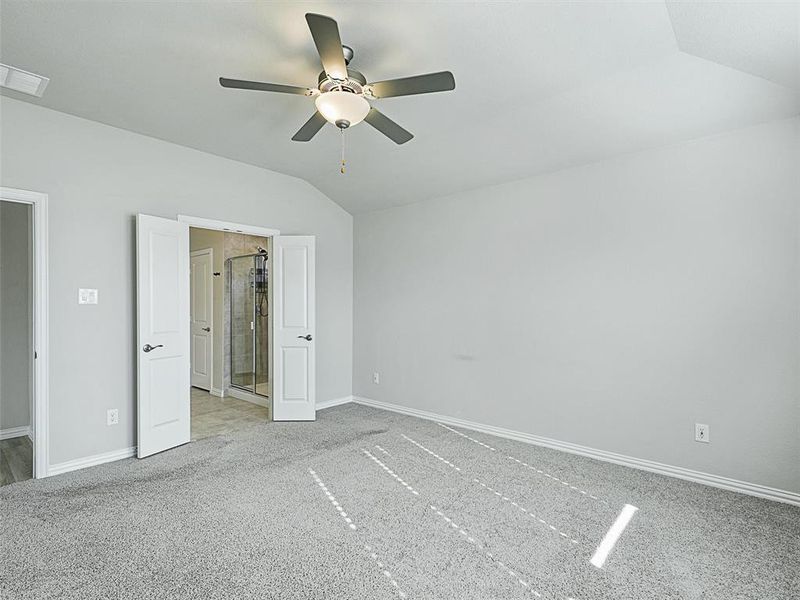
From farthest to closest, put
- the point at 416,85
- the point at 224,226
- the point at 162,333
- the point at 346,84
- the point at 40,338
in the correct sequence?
the point at 224,226 → the point at 162,333 → the point at 40,338 → the point at 346,84 → the point at 416,85

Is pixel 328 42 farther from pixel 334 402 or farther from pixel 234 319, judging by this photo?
pixel 234 319

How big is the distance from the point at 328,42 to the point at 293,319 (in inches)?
129

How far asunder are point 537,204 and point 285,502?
10.3 ft

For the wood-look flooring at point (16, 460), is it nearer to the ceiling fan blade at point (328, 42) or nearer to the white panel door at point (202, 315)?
the white panel door at point (202, 315)

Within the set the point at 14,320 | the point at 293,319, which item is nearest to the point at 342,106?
the point at 293,319

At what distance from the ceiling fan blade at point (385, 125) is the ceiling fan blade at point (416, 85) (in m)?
0.20

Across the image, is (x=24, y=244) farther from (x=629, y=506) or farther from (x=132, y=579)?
(x=629, y=506)

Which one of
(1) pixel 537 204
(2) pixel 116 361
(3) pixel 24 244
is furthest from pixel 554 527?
(3) pixel 24 244

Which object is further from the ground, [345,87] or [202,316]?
[345,87]

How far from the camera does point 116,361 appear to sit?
361cm

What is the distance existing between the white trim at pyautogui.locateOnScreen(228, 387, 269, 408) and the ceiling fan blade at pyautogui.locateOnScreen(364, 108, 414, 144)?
3.86 m

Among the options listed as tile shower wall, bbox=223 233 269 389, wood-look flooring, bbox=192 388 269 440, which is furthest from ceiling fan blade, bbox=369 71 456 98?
tile shower wall, bbox=223 233 269 389

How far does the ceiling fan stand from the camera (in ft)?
6.94

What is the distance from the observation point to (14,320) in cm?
430
